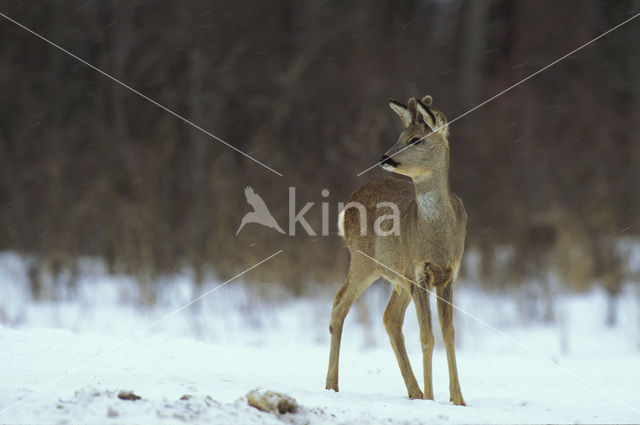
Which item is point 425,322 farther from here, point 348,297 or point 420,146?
point 420,146

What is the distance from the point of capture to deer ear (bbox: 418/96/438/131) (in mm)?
5367

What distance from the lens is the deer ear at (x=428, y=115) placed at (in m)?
5.37

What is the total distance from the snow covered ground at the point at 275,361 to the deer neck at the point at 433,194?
4.57 feet

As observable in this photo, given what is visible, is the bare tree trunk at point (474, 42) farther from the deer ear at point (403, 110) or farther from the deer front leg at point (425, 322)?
the deer front leg at point (425, 322)

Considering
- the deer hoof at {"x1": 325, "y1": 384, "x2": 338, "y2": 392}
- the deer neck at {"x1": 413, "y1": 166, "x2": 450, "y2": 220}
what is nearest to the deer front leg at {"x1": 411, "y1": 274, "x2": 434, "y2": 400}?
the deer neck at {"x1": 413, "y1": 166, "x2": 450, "y2": 220}

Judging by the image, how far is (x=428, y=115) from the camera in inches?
213

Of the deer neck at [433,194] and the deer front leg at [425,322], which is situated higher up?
the deer neck at [433,194]

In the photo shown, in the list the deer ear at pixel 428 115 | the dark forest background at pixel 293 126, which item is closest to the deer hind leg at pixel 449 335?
the deer ear at pixel 428 115

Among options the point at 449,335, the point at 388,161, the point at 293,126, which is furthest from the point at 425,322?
the point at 293,126

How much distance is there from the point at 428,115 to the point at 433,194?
1.95 ft

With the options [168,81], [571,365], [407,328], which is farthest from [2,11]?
[571,365]

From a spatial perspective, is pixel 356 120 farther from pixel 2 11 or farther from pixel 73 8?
pixel 2 11

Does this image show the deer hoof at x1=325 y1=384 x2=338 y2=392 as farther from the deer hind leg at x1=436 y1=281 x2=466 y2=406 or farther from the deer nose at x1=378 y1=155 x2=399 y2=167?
the deer nose at x1=378 y1=155 x2=399 y2=167

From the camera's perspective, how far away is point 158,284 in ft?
37.0
